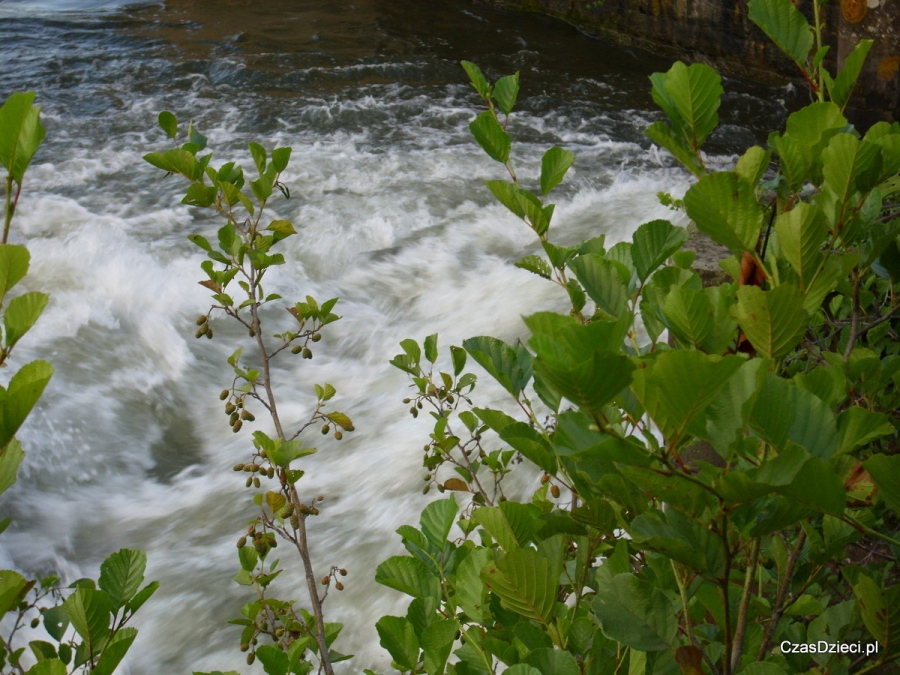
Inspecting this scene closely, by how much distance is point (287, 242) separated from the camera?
15.7ft

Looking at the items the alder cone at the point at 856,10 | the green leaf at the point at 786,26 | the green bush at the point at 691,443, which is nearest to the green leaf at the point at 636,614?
the green bush at the point at 691,443

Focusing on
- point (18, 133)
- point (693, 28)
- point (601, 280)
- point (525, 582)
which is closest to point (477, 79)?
point (601, 280)

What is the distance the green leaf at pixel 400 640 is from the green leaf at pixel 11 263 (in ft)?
1.55

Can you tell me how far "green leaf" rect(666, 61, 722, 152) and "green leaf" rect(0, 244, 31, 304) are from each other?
658 millimetres

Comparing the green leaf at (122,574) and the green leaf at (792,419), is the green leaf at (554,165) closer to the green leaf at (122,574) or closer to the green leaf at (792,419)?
the green leaf at (792,419)

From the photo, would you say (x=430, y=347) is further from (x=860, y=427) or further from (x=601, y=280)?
(x=860, y=427)

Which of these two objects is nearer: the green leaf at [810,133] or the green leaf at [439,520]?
the green leaf at [810,133]

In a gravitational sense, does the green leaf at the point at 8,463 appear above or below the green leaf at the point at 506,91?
below

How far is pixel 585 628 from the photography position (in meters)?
0.84

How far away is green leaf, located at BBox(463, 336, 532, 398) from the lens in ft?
2.93

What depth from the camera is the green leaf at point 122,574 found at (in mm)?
860

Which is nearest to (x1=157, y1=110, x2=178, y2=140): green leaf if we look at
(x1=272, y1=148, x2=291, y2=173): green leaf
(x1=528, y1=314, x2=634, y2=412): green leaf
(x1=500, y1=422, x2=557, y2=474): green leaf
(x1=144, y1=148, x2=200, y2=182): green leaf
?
(x1=144, y1=148, x2=200, y2=182): green leaf

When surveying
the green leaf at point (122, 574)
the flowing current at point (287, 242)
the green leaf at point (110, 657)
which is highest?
the green leaf at point (110, 657)

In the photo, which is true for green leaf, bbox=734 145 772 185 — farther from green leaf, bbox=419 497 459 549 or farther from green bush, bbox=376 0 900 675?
green leaf, bbox=419 497 459 549
